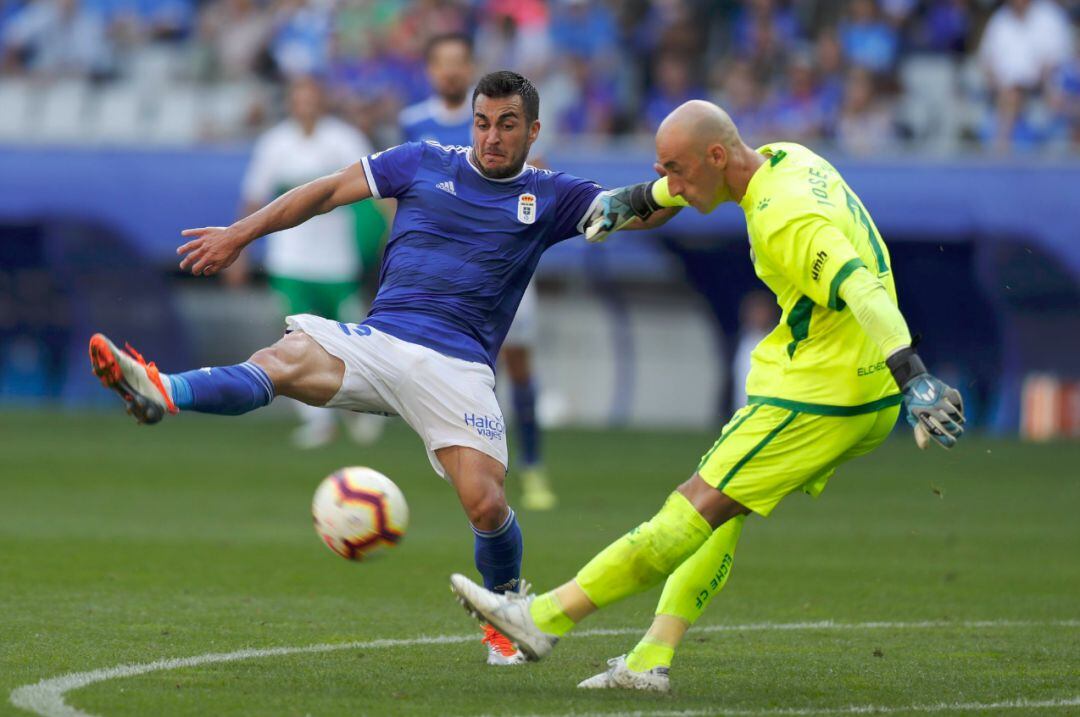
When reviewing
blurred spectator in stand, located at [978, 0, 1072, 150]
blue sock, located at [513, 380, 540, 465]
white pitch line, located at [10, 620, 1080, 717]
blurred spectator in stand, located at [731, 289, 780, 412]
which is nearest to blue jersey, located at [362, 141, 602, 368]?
white pitch line, located at [10, 620, 1080, 717]

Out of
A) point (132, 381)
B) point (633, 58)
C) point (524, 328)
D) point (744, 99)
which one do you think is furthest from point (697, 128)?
point (633, 58)

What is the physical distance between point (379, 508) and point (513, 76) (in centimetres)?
Answer: 169

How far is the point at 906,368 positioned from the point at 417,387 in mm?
1916

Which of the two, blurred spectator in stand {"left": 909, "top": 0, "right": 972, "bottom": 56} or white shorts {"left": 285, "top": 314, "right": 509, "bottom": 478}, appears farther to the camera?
blurred spectator in stand {"left": 909, "top": 0, "right": 972, "bottom": 56}

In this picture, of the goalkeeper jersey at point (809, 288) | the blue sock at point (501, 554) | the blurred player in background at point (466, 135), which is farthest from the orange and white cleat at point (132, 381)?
the blurred player in background at point (466, 135)

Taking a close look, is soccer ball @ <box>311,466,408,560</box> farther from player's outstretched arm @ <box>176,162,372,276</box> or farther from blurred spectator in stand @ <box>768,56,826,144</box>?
blurred spectator in stand @ <box>768,56,826,144</box>

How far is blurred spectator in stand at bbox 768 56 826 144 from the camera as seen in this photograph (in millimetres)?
18625

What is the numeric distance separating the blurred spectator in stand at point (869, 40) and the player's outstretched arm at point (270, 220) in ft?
43.2

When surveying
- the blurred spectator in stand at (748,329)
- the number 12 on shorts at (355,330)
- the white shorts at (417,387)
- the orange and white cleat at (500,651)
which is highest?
the number 12 on shorts at (355,330)

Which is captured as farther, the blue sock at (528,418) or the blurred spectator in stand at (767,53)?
the blurred spectator in stand at (767,53)

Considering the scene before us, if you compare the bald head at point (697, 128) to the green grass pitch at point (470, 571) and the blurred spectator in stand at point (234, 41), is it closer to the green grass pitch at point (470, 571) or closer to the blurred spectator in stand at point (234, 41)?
the green grass pitch at point (470, 571)

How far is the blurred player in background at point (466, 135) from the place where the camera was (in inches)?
442

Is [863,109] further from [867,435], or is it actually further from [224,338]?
[867,435]

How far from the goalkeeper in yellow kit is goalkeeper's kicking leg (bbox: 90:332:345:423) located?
1105 mm
